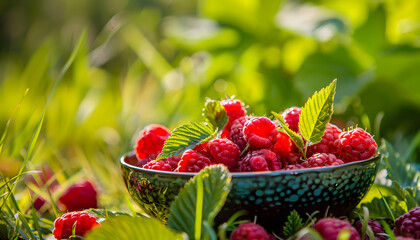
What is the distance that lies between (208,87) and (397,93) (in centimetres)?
47

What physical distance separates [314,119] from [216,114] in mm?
98

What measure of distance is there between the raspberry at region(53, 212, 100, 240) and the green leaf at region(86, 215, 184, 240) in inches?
3.3

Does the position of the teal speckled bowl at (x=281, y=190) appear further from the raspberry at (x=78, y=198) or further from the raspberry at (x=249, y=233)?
the raspberry at (x=78, y=198)

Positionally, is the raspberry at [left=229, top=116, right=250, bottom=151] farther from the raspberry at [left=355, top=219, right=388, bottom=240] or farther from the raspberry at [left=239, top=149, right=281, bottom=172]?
the raspberry at [left=355, top=219, right=388, bottom=240]

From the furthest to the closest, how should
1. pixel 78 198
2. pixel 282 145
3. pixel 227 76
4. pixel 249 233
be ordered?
1. pixel 227 76
2. pixel 78 198
3. pixel 282 145
4. pixel 249 233

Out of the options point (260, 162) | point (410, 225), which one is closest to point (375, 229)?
point (410, 225)

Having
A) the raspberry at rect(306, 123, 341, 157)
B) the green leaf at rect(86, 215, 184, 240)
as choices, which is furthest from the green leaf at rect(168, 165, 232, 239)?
the raspberry at rect(306, 123, 341, 157)

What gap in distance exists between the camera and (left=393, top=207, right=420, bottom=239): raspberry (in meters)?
0.41

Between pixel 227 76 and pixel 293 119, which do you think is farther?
pixel 227 76

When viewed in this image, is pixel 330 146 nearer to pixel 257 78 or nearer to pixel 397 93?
pixel 397 93

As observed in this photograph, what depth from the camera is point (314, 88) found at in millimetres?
1032

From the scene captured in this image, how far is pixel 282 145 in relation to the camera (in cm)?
46

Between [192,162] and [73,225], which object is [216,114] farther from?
[73,225]

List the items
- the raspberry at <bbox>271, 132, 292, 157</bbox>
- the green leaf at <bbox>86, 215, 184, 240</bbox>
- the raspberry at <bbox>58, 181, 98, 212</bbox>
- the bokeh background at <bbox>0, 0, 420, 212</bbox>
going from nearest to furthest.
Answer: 1. the green leaf at <bbox>86, 215, 184, 240</bbox>
2. the raspberry at <bbox>271, 132, 292, 157</bbox>
3. the raspberry at <bbox>58, 181, 98, 212</bbox>
4. the bokeh background at <bbox>0, 0, 420, 212</bbox>
